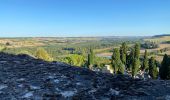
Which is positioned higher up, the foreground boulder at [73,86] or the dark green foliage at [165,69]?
the foreground boulder at [73,86]

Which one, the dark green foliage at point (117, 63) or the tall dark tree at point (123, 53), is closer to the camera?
the dark green foliage at point (117, 63)

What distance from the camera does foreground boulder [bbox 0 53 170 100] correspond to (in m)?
4.11

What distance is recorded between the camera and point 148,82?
4586 millimetres

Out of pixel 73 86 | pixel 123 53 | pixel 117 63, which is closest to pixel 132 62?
pixel 117 63

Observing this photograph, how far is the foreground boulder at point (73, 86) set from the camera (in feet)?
13.5

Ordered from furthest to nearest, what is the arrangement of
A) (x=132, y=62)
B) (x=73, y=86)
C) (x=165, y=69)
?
(x=132, y=62) → (x=165, y=69) → (x=73, y=86)

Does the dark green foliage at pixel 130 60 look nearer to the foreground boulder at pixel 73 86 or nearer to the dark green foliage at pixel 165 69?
the dark green foliage at pixel 165 69

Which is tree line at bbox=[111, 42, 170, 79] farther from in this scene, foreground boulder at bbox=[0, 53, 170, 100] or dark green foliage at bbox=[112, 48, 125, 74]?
foreground boulder at bbox=[0, 53, 170, 100]

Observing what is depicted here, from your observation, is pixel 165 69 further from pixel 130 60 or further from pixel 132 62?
pixel 130 60

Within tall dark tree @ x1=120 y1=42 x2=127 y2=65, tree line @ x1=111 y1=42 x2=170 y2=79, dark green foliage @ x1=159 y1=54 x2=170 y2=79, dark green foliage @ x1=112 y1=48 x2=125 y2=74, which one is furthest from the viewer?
tall dark tree @ x1=120 y1=42 x2=127 y2=65

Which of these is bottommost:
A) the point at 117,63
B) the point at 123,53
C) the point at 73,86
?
the point at 117,63

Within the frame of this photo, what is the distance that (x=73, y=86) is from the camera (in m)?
4.48

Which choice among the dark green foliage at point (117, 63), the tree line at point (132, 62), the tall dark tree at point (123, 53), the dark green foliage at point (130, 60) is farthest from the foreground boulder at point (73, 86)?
the tall dark tree at point (123, 53)

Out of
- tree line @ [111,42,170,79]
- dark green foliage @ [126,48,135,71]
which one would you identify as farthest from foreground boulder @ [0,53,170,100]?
dark green foliage @ [126,48,135,71]
